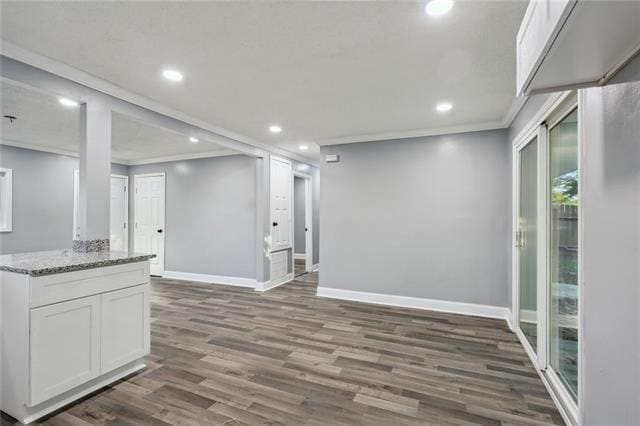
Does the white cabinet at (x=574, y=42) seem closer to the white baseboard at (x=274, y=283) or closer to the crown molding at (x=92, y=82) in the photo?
the crown molding at (x=92, y=82)

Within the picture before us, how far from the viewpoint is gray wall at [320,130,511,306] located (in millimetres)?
3805

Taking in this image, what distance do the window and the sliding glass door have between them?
7063mm

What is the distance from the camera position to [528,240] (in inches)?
115

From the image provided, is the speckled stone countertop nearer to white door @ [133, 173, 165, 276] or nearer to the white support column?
the white support column

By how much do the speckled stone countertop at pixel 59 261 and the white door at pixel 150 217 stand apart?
3.86m

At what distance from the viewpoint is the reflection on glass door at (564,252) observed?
1.94 m

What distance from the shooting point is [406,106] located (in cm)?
325

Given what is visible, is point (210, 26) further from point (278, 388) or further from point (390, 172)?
point (390, 172)

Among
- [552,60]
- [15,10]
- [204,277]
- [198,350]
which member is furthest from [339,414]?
[204,277]

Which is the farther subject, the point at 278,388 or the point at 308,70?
the point at 308,70

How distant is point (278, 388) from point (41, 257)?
81.8 inches

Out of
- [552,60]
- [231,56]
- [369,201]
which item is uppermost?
[231,56]

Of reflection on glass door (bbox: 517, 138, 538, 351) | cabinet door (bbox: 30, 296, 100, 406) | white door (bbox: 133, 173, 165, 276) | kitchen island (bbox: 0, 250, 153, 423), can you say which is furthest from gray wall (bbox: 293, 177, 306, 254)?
cabinet door (bbox: 30, 296, 100, 406)

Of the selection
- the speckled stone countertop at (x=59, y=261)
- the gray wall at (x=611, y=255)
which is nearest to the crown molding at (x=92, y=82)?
the speckled stone countertop at (x=59, y=261)
